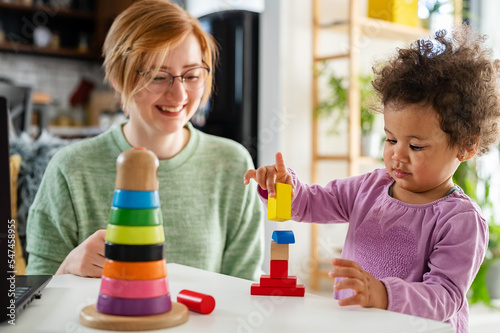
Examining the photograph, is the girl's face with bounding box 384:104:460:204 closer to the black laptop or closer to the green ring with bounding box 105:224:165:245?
the green ring with bounding box 105:224:165:245

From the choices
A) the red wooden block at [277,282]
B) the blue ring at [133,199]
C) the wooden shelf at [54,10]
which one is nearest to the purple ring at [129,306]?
the blue ring at [133,199]

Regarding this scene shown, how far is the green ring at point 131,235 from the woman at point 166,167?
753 millimetres

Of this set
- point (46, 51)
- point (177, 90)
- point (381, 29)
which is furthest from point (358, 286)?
point (46, 51)

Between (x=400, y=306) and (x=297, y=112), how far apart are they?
265 centimetres

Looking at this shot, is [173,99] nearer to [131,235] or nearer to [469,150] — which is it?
[469,150]

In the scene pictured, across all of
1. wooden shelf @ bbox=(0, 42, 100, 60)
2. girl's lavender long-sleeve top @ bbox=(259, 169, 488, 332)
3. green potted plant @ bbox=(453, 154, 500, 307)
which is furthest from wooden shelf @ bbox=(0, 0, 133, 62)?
girl's lavender long-sleeve top @ bbox=(259, 169, 488, 332)

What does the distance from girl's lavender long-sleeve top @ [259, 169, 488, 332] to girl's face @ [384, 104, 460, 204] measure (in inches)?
1.6

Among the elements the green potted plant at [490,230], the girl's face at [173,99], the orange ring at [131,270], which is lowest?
the green potted plant at [490,230]

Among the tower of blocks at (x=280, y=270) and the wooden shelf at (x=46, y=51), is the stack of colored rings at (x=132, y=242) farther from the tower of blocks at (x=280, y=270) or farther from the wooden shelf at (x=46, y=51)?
the wooden shelf at (x=46, y=51)

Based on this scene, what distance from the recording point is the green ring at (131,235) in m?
0.66

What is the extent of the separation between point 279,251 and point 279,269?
3cm

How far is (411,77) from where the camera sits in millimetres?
1027

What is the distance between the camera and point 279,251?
0.87 metres

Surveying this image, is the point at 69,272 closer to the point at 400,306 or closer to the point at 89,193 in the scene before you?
the point at 89,193
